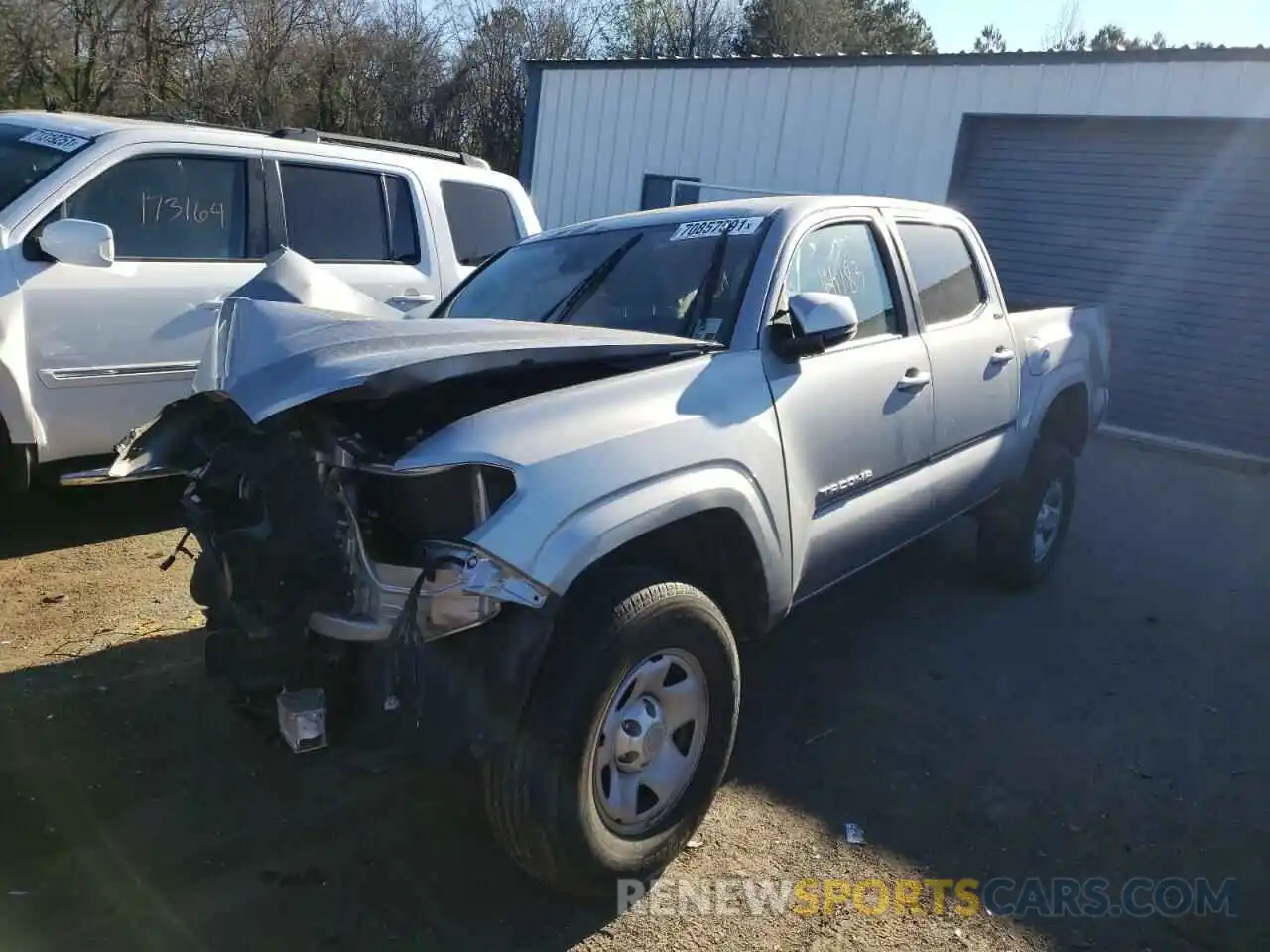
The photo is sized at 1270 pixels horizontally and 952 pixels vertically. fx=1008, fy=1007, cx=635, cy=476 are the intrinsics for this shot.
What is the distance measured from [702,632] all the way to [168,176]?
4.09 meters

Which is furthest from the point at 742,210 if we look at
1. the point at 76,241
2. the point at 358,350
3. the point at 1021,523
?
the point at 76,241

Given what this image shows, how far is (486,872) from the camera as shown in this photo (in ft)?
9.52

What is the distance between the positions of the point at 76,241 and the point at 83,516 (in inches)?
67.1

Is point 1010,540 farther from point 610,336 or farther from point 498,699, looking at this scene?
point 498,699

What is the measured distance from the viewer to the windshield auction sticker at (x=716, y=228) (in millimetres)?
3619

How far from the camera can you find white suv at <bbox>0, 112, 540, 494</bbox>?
4.67 meters

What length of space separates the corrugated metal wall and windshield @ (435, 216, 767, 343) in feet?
26.4

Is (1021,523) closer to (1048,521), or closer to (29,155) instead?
(1048,521)

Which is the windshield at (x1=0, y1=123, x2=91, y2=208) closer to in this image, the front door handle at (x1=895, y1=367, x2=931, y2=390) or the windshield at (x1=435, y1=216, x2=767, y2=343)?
the windshield at (x1=435, y1=216, x2=767, y2=343)

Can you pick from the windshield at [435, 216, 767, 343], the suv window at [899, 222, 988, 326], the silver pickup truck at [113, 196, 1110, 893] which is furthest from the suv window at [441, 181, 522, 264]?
the silver pickup truck at [113, 196, 1110, 893]

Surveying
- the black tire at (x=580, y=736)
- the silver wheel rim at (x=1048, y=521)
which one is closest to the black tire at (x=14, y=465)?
the black tire at (x=580, y=736)

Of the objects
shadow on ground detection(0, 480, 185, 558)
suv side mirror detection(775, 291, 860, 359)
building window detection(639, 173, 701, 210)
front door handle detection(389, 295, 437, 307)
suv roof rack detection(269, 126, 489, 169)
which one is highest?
suv roof rack detection(269, 126, 489, 169)

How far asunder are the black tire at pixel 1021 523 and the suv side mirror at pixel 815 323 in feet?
7.42

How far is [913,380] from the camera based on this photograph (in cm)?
393
